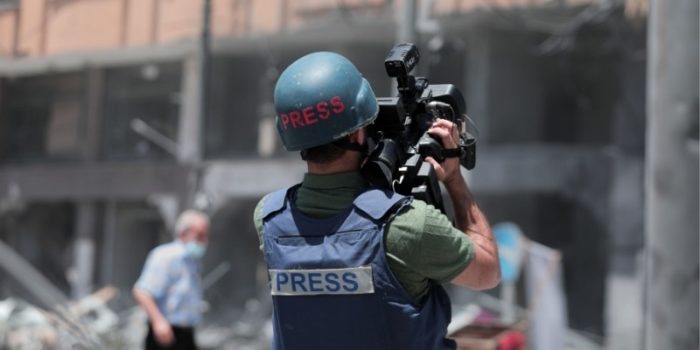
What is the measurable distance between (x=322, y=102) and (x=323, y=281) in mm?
405

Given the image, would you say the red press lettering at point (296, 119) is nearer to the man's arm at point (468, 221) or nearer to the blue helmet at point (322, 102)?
the blue helmet at point (322, 102)

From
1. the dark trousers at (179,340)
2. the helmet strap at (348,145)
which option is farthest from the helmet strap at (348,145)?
the dark trousers at (179,340)

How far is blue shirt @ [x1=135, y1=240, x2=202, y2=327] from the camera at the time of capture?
6.35 m

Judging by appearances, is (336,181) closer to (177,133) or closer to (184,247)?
(184,247)

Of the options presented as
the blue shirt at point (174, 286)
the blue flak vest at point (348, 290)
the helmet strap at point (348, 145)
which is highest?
the helmet strap at point (348, 145)

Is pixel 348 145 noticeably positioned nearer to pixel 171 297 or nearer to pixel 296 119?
pixel 296 119

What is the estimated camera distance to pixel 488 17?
42.4 ft

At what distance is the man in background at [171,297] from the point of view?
6.25m

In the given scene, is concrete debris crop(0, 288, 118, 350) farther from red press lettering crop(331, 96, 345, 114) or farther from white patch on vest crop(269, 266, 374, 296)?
red press lettering crop(331, 96, 345, 114)

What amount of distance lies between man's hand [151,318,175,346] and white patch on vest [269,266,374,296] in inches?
160

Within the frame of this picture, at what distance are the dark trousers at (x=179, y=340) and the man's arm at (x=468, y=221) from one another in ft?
13.9

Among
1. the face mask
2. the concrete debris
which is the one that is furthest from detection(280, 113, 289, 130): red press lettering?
the face mask

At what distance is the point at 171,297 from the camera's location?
6.38 m

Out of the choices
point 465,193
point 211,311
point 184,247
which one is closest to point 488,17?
point 211,311
